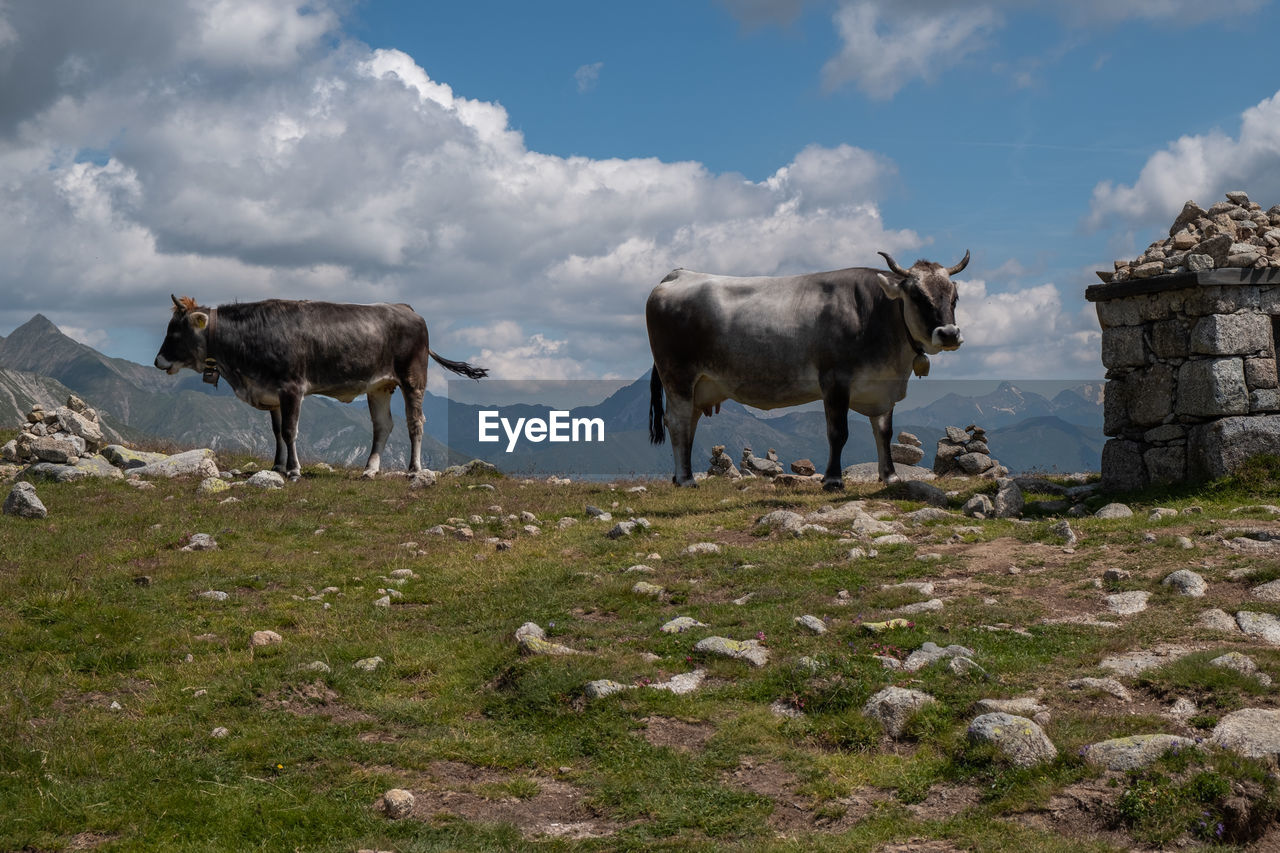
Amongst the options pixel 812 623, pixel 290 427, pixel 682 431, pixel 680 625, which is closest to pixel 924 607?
pixel 812 623

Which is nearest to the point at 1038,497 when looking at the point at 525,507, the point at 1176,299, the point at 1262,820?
the point at 1176,299

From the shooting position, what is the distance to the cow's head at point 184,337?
2302cm

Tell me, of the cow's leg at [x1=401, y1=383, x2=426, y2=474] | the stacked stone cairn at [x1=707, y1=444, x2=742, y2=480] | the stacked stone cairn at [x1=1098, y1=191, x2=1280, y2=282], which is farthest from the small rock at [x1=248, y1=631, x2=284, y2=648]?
the stacked stone cairn at [x1=707, y1=444, x2=742, y2=480]

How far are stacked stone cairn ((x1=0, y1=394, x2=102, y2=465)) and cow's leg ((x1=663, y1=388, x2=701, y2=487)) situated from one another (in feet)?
37.8

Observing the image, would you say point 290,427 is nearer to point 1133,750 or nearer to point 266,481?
point 266,481

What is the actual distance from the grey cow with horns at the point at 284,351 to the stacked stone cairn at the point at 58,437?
2339mm

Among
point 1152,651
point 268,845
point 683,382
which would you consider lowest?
point 268,845

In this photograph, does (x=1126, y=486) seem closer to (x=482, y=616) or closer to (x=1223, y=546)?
(x=1223, y=546)

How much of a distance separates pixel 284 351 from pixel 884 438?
11.8 metres

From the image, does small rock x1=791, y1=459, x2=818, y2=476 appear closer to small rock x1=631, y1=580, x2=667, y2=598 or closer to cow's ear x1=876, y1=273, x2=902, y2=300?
cow's ear x1=876, y1=273, x2=902, y2=300

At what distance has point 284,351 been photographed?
74.4ft

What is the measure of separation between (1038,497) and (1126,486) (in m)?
1.39

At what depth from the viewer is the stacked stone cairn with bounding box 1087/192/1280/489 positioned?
17.1 m

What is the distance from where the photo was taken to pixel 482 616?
11.6 meters
